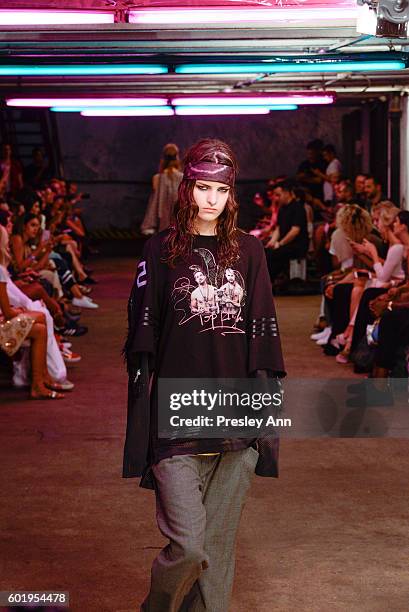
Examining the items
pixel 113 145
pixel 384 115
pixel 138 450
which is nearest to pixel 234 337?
pixel 138 450

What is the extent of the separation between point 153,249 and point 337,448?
3.68 meters

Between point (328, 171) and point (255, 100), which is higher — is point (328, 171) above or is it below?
below

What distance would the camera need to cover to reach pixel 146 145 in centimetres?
2175

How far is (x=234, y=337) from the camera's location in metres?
3.55

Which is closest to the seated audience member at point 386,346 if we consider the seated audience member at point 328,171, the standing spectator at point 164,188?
the standing spectator at point 164,188

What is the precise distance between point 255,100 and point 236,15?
6.56m

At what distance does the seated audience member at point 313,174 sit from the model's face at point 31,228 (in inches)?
308

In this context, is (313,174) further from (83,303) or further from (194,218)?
(194,218)

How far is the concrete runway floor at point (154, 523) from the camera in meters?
4.59

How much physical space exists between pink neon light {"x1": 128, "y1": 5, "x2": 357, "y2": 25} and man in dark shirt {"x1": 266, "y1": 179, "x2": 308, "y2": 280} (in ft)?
31.1

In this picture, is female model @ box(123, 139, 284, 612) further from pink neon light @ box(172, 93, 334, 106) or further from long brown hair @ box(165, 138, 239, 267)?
pink neon light @ box(172, 93, 334, 106)

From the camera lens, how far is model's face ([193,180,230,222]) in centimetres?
358

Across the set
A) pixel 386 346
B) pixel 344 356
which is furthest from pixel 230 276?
pixel 344 356

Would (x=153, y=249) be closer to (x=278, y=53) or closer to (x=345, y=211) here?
(x=278, y=53)
